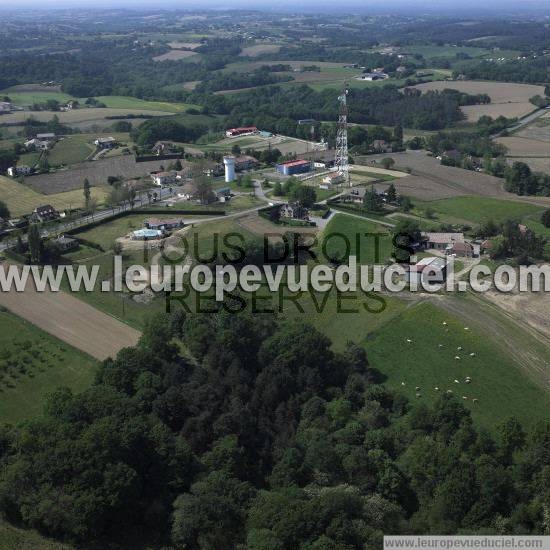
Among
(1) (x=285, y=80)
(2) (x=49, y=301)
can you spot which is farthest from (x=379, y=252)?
(1) (x=285, y=80)

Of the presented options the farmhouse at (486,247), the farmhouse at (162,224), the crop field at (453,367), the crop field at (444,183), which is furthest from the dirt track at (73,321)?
the crop field at (444,183)

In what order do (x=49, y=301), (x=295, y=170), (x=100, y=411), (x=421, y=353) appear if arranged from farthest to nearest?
(x=295, y=170) < (x=49, y=301) < (x=421, y=353) < (x=100, y=411)

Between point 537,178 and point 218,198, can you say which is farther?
point 537,178

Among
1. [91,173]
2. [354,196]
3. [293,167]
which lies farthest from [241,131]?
[354,196]

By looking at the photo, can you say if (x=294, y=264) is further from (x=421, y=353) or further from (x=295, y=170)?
(x=295, y=170)

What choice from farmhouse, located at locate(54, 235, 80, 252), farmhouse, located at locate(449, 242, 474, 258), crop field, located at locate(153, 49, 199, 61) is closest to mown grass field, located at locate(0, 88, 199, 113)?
crop field, located at locate(153, 49, 199, 61)

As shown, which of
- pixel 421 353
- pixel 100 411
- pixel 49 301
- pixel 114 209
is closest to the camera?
pixel 100 411
